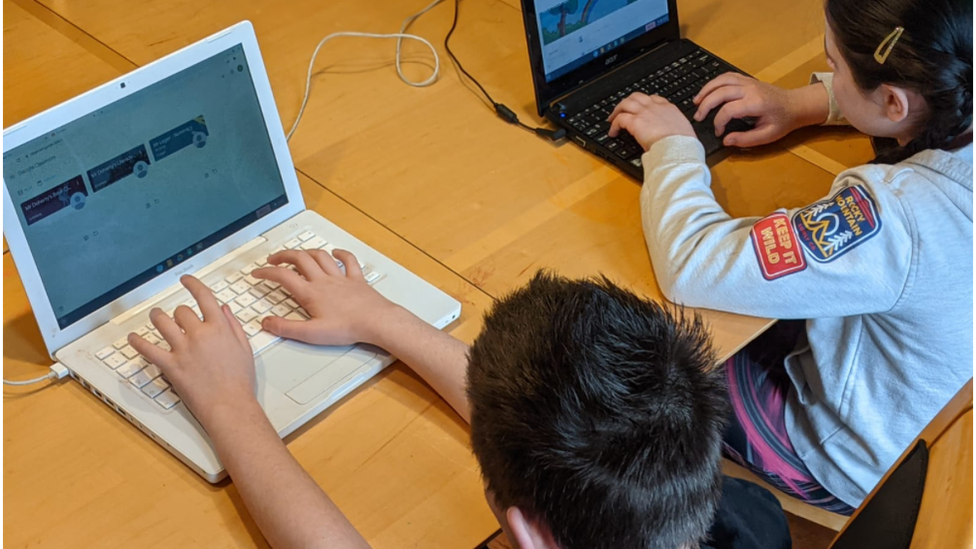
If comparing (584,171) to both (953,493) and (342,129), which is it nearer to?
(342,129)

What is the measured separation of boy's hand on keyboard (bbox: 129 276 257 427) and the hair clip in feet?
2.34

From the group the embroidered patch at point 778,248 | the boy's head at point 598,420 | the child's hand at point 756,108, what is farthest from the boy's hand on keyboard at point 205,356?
the child's hand at point 756,108

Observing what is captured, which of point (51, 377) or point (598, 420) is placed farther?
point (51, 377)

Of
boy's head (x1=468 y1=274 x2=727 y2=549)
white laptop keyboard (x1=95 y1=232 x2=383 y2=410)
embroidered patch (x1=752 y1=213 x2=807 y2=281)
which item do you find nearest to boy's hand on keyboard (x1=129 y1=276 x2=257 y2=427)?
white laptop keyboard (x1=95 y1=232 x2=383 y2=410)

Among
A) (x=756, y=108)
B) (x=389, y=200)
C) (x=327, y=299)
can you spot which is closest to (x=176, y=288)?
(x=327, y=299)

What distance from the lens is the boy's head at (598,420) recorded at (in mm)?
661

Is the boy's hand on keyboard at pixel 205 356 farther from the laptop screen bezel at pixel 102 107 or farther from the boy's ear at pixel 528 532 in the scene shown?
the boy's ear at pixel 528 532

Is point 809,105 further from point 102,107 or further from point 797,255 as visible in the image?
point 102,107

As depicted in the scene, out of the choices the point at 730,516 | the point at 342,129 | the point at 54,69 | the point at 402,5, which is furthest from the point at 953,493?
the point at 54,69

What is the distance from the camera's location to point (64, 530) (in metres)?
0.85

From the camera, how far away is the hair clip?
3.28 ft

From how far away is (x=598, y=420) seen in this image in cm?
66

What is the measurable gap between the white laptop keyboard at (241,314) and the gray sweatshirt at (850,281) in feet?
1.19

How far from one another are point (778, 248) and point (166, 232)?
0.64 metres
